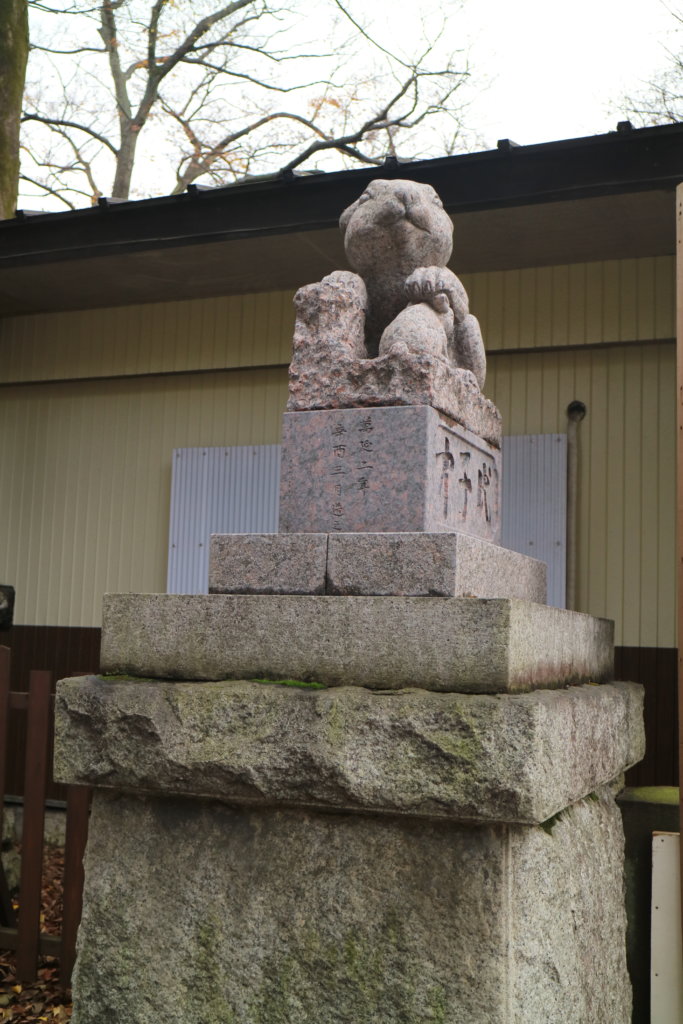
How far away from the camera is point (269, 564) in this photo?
10.00ft

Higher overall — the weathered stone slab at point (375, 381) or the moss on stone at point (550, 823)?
the weathered stone slab at point (375, 381)

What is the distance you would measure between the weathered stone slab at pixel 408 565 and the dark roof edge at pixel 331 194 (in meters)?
3.27

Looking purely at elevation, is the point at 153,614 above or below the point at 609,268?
below

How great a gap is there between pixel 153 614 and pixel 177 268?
4849 millimetres

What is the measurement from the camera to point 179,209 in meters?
6.72

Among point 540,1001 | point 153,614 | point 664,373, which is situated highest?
point 664,373

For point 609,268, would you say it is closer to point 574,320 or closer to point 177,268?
point 574,320

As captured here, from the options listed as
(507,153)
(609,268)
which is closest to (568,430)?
(609,268)

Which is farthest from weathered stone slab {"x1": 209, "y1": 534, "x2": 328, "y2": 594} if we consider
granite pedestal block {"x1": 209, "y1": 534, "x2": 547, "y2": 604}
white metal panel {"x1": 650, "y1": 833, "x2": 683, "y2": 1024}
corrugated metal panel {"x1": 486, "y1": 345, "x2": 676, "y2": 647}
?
corrugated metal panel {"x1": 486, "y1": 345, "x2": 676, "y2": 647}

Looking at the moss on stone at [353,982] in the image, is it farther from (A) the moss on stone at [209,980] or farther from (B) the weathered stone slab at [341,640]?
(B) the weathered stone slab at [341,640]

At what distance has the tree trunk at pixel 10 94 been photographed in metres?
8.92

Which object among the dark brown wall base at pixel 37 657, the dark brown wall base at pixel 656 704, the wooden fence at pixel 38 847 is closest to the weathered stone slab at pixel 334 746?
the wooden fence at pixel 38 847

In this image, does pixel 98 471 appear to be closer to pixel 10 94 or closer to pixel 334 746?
pixel 10 94

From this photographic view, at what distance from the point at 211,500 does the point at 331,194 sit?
2.46 meters
